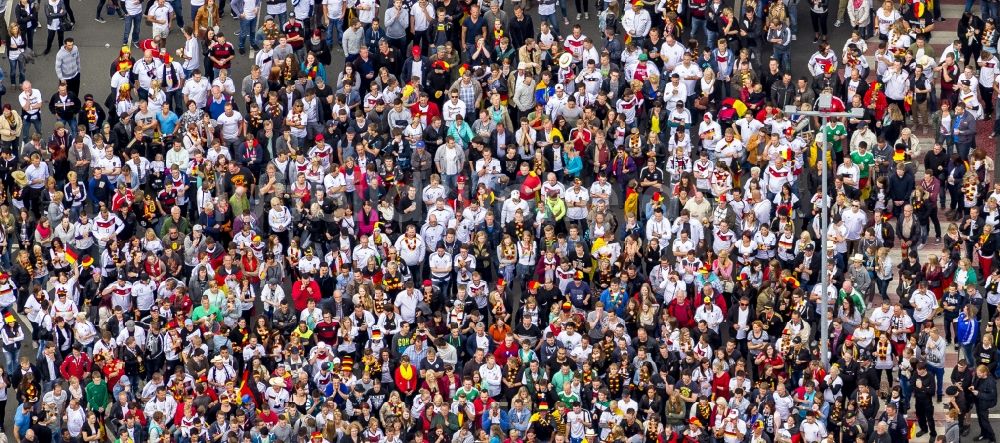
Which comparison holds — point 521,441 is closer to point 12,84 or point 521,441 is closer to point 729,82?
point 729,82

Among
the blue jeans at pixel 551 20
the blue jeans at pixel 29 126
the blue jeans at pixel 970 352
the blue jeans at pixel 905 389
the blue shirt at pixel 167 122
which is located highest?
the blue jeans at pixel 551 20

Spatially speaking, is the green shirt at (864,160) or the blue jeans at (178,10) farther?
the blue jeans at (178,10)

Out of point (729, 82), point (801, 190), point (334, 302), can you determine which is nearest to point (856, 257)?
point (801, 190)

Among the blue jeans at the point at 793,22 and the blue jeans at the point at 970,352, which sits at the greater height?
the blue jeans at the point at 793,22

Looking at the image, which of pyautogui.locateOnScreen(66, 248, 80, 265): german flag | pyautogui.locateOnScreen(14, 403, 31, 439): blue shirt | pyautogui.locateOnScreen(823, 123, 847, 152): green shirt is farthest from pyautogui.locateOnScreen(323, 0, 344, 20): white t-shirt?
pyautogui.locateOnScreen(14, 403, 31, 439): blue shirt

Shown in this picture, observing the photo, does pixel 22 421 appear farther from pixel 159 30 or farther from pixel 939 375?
pixel 939 375

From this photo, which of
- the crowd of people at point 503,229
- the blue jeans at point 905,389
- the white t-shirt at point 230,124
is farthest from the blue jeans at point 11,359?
the blue jeans at point 905,389

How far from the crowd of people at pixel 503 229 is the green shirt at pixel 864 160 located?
0.08m

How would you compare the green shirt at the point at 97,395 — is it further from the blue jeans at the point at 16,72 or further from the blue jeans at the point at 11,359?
the blue jeans at the point at 16,72

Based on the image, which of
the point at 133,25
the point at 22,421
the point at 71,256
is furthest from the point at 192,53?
the point at 22,421

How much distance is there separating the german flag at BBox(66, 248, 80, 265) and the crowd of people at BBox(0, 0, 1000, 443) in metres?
0.18

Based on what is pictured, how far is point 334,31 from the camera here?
5184 cm

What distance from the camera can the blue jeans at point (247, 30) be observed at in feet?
170

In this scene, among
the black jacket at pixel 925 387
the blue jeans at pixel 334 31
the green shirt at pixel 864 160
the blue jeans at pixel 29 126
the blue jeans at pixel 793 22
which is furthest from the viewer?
the blue jeans at pixel 334 31
